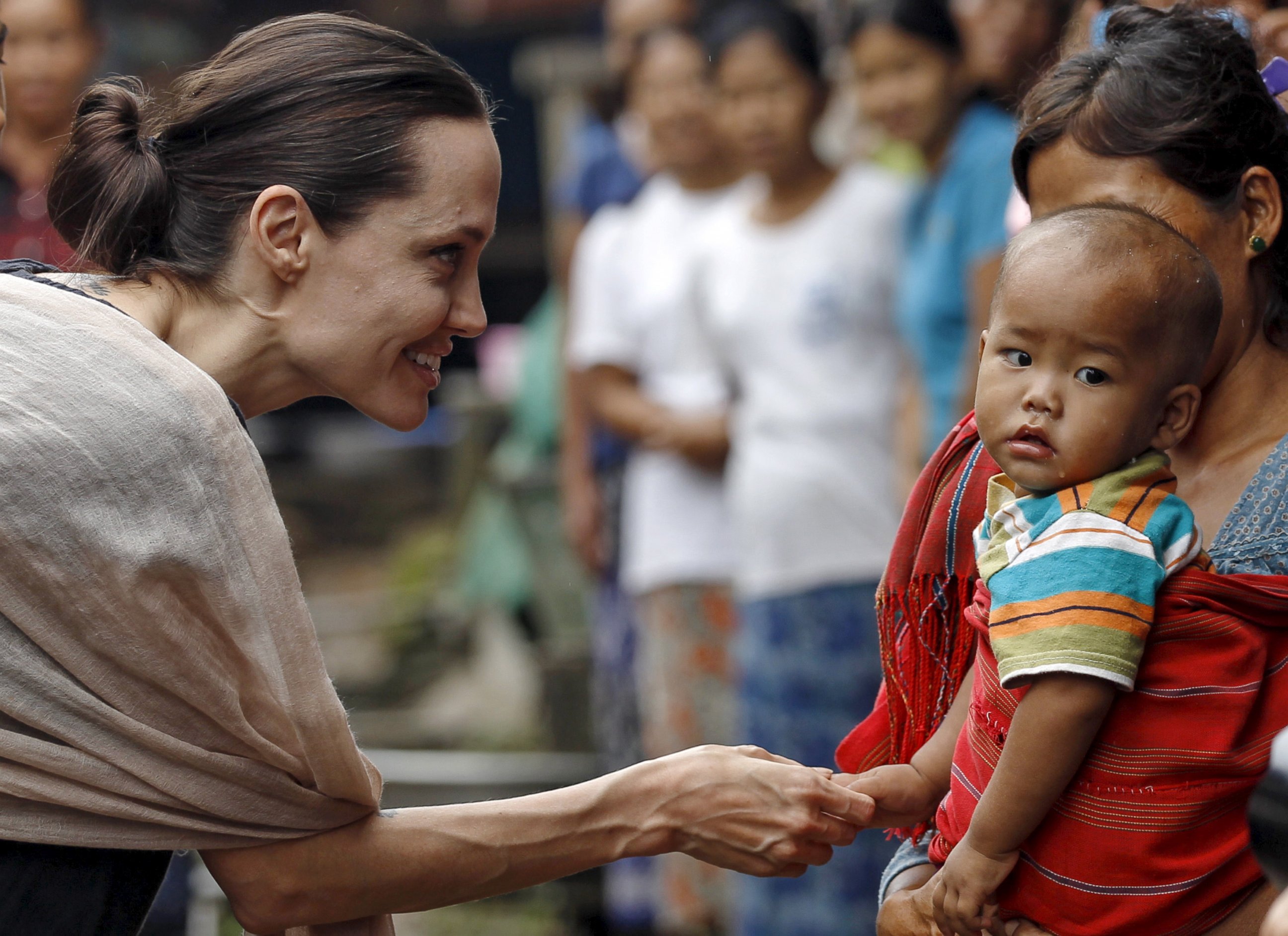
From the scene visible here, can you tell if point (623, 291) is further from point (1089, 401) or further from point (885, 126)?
point (1089, 401)

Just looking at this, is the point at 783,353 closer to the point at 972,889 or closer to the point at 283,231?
the point at 283,231

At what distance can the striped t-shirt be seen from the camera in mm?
1534

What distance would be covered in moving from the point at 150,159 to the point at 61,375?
44cm

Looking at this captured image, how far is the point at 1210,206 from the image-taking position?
1.74 metres

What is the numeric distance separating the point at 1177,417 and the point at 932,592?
417mm

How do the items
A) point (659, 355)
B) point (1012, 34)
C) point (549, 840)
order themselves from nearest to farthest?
point (549, 840) → point (1012, 34) → point (659, 355)

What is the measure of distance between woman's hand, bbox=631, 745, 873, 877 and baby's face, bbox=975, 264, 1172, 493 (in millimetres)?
626

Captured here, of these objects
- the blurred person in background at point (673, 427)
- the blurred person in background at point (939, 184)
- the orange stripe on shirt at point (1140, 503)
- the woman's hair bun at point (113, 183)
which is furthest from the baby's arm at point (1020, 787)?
the blurred person in background at point (673, 427)

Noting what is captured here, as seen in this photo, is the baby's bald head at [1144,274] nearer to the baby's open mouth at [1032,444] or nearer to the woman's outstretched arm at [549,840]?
the baby's open mouth at [1032,444]

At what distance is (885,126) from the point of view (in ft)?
14.3

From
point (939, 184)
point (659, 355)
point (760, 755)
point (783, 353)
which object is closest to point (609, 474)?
point (659, 355)

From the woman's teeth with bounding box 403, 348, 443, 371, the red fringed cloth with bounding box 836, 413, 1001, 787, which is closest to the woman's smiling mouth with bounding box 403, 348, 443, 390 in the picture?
the woman's teeth with bounding box 403, 348, 443, 371

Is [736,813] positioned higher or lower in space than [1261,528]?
lower

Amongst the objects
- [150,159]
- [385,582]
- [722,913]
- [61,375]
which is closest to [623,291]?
[722,913]
